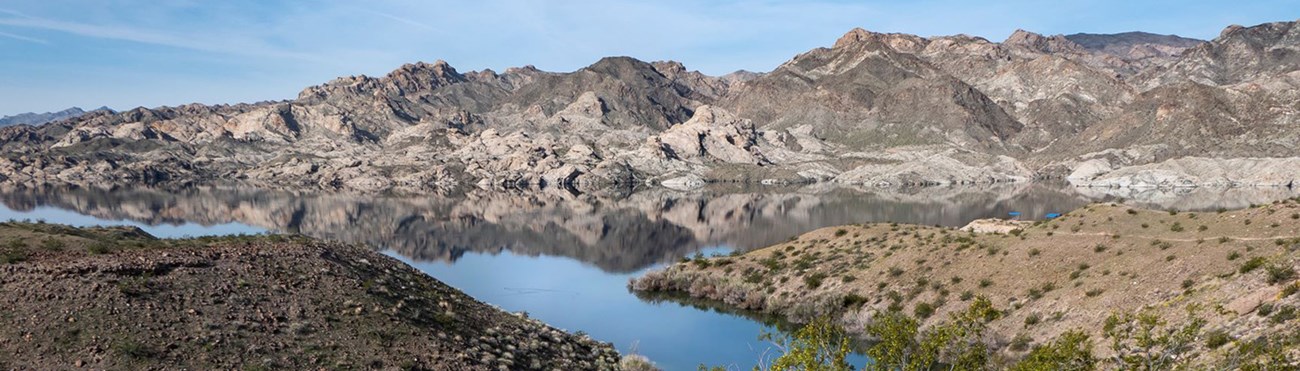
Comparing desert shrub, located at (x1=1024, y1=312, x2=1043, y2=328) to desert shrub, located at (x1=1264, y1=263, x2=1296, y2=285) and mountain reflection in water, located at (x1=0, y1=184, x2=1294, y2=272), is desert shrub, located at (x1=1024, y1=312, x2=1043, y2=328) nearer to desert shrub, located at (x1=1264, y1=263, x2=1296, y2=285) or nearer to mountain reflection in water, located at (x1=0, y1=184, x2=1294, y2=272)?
desert shrub, located at (x1=1264, y1=263, x2=1296, y2=285)

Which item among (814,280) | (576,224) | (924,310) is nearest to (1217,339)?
(924,310)

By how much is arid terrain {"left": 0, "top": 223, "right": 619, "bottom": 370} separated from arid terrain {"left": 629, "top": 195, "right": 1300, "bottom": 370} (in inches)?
842

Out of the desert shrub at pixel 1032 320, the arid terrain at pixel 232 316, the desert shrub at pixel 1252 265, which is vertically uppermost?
the desert shrub at pixel 1252 265

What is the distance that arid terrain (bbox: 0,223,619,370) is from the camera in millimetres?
28562

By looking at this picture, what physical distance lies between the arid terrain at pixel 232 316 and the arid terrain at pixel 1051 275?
21.4m

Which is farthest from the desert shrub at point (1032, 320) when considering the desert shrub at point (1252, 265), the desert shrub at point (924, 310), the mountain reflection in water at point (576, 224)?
the mountain reflection in water at point (576, 224)

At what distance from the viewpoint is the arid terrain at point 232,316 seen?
28.6 m

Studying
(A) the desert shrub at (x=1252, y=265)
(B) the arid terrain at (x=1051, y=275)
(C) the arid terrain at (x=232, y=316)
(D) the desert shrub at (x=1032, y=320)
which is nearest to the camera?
(C) the arid terrain at (x=232, y=316)

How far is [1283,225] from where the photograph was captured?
44.6 meters

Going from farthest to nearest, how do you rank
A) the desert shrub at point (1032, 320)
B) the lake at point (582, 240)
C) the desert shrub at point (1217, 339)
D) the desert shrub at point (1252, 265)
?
the lake at point (582, 240)
the desert shrub at point (1032, 320)
the desert shrub at point (1252, 265)
the desert shrub at point (1217, 339)

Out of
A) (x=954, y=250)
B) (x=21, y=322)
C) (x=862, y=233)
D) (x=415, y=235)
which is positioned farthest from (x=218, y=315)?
(x=415, y=235)

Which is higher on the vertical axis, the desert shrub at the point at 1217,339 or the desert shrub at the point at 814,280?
the desert shrub at the point at 1217,339

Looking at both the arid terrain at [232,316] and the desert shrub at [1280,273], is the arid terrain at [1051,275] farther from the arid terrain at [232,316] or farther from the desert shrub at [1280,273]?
the arid terrain at [232,316]

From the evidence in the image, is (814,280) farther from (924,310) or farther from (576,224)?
(576,224)
